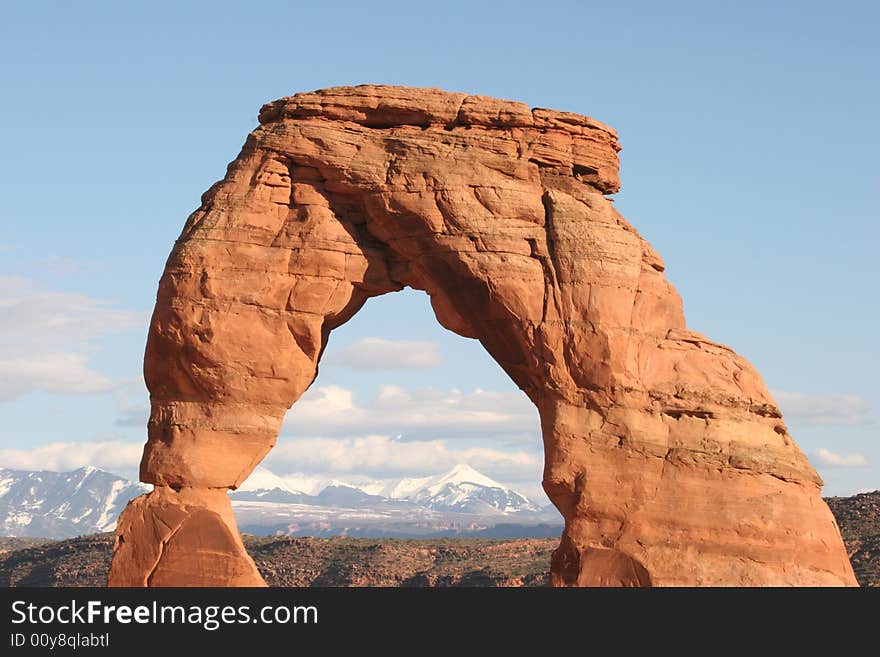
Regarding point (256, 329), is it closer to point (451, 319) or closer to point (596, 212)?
point (451, 319)

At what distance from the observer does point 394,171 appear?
28062 mm

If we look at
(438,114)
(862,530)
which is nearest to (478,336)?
(438,114)

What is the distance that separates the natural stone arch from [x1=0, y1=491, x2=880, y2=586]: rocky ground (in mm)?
18997

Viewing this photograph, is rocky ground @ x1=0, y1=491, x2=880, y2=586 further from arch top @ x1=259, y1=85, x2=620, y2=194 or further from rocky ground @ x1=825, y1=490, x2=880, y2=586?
arch top @ x1=259, y1=85, x2=620, y2=194

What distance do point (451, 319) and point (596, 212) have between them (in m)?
3.30

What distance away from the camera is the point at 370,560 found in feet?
179

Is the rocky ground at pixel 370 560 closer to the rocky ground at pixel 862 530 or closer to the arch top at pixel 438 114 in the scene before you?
the rocky ground at pixel 862 530

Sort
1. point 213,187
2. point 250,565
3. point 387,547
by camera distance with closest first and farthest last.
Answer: point 250,565 < point 213,187 < point 387,547

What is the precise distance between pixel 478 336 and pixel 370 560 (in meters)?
27.5

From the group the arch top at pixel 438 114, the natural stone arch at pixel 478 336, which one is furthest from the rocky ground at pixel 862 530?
the arch top at pixel 438 114

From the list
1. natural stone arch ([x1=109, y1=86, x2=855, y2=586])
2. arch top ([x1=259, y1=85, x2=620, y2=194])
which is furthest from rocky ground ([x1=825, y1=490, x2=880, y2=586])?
arch top ([x1=259, y1=85, x2=620, y2=194])

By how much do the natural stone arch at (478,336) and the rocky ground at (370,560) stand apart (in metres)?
19.0

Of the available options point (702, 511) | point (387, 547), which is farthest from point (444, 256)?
point (387, 547)

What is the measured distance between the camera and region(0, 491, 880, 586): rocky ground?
1970 inches
